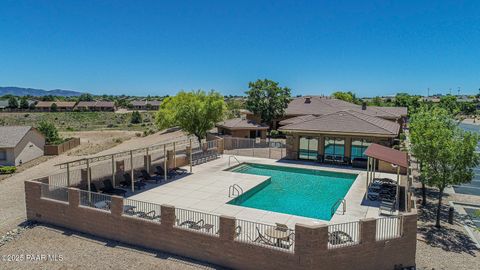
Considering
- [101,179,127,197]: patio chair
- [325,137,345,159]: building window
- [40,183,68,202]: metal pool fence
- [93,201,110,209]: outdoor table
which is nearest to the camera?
[93,201,110,209]: outdoor table

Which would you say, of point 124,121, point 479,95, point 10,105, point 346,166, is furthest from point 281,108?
point 479,95

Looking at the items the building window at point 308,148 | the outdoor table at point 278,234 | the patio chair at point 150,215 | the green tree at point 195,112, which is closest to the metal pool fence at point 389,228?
the outdoor table at point 278,234

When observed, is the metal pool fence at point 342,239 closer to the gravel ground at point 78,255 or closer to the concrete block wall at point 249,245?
the concrete block wall at point 249,245

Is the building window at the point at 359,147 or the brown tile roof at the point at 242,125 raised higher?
the brown tile roof at the point at 242,125

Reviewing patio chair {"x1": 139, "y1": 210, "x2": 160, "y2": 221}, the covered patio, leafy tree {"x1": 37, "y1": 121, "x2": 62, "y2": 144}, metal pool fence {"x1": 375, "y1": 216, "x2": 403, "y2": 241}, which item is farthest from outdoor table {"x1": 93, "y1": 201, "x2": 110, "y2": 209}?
leafy tree {"x1": 37, "y1": 121, "x2": 62, "y2": 144}

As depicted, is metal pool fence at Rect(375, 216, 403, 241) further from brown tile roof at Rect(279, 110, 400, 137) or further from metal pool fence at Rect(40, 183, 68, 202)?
brown tile roof at Rect(279, 110, 400, 137)
